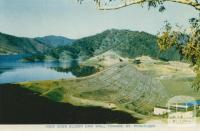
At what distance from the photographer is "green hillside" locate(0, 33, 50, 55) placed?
30.2 feet

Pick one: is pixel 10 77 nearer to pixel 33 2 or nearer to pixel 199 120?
pixel 33 2

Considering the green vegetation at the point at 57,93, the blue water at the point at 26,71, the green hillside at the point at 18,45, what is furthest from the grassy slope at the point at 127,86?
the green hillside at the point at 18,45

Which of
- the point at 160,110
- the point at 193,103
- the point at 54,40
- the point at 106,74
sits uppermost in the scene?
the point at 54,40

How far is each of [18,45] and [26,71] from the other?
48 cm

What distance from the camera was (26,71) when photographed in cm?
914

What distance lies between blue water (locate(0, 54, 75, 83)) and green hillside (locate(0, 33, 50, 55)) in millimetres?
134

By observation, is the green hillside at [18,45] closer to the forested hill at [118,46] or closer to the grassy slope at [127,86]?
the forested hill at [118,46]

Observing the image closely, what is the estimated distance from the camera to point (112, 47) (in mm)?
9242

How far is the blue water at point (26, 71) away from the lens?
9.12 m

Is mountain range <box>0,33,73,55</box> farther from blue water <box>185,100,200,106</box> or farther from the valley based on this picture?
blue water <box>185,100,200,106</box>

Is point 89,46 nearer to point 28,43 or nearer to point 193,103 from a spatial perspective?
point 28,43

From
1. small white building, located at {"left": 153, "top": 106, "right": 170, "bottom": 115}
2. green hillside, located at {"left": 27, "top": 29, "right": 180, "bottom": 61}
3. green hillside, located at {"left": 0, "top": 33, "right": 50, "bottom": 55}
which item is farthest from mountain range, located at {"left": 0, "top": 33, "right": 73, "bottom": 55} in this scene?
small white building, located at {"left": 153, "top": 106, "right": 170, "bottom": 115}

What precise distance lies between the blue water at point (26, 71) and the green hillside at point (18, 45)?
0.13 metres

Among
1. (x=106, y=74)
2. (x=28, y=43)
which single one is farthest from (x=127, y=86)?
(x=28, y=43)
